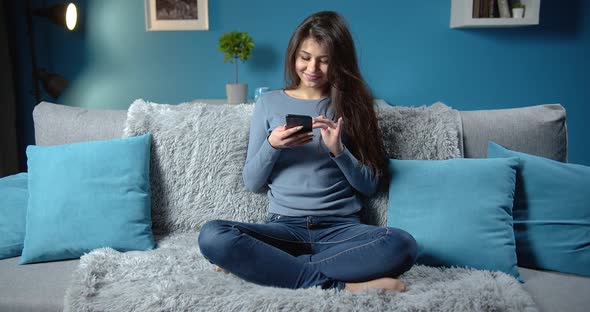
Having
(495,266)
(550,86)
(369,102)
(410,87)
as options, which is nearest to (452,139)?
(369,102)

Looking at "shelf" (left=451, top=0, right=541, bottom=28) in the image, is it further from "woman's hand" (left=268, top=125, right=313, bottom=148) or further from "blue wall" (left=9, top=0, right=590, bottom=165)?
"woman's hand" (left=268, top=125, right=313, bottom=148)

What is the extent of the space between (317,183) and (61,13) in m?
1.88

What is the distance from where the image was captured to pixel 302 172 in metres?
1.48

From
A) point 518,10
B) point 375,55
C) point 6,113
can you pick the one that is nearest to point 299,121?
point 375,55

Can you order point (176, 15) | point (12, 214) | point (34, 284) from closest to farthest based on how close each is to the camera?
point (34, 284)
point (12, 214)
point (176, 15)

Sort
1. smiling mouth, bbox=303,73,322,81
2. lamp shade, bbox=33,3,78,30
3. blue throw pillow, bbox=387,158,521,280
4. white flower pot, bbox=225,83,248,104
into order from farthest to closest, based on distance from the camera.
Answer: white flower pot, bbox=225,83,248,104
lamp shade, bbox=33,3,78,30
smiling mouth, bbox=303,73,322,81
blue throw pillow, bbox=387,158,521,280

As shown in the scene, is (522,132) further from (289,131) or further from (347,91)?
(289,131)

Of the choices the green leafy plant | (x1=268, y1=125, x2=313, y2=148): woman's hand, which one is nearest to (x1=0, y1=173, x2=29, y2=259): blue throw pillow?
(x1=268, y1=125, x2=313, y2=148): woman's hand

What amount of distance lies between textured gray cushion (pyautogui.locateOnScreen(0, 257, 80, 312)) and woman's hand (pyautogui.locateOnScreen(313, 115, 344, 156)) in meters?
0.81

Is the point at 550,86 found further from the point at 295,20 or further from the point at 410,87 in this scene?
the point at 295,20

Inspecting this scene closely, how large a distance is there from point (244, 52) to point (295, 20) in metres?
0.40

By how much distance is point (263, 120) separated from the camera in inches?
60.2

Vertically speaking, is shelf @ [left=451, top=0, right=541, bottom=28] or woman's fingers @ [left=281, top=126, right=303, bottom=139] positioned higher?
shelf @ [left=451, top=0, right=541, bottom=28]

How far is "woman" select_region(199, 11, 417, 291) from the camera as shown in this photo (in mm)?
1204
